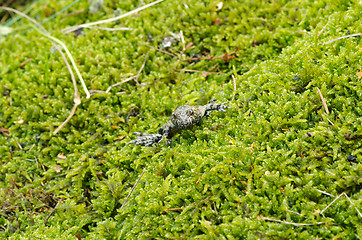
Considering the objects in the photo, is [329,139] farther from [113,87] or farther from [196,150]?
[113,87]

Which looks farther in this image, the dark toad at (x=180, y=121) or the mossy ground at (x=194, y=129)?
the dark toad at (x=180, y=121)

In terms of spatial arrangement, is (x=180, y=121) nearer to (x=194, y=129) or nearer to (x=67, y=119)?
(x=194, y=129)

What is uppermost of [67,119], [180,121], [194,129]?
[67,119]

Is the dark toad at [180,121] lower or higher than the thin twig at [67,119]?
lower

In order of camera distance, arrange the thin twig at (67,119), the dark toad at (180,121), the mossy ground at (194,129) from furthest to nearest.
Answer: the thin twig at (67,119)
the dark toad at (180,121)
the mossy ground at (194,129)

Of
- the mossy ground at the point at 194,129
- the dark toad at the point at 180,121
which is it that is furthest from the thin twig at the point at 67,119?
the dark toad at the point at 180,121

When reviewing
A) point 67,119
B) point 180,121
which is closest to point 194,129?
point 180,121

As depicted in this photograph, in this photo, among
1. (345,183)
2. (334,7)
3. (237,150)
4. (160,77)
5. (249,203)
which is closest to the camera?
(345,183)

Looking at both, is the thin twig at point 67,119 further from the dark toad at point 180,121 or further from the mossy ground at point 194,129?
the dark toad at point 180,121

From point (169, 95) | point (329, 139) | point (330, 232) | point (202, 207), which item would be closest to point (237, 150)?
point (202, 207)
